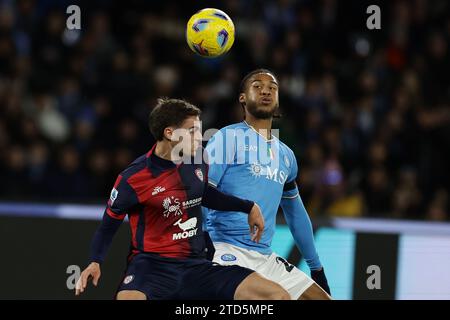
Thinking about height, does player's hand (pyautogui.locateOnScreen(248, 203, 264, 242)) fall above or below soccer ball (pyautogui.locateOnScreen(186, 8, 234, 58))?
below

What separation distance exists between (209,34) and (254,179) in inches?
48.4

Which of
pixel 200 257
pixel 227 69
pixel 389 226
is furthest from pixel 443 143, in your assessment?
pixel 200 257

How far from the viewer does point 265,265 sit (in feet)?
21.9

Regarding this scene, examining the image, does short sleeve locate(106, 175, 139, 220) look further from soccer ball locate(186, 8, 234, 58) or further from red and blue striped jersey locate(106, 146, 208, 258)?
soccer ball locate(186, 8, 234, 58)

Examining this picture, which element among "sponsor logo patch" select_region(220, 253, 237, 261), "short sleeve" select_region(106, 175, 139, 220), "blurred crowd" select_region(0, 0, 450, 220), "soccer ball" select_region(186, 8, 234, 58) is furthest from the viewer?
"blurred crowd" select_region(0, 0, 450, 220)

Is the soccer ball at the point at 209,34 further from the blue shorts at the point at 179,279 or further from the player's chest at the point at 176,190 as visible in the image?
the blue shorts at the point at 179,279

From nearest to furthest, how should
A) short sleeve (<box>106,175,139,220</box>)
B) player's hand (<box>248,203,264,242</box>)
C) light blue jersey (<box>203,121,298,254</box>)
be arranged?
short sleeve (<box>106,175,139,220</box>) → player's hand (<box>248,203,264,242</box>) → light blue jersey (<box>203,121,298,254</box>)

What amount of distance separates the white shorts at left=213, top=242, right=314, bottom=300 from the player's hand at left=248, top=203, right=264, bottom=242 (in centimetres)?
41

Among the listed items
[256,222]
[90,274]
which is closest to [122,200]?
[90,274]

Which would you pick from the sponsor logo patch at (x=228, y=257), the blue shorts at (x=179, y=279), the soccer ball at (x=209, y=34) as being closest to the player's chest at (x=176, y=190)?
the blue shorts at (x=179, y=279)

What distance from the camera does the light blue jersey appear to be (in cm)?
666

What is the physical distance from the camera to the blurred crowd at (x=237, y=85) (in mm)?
11023

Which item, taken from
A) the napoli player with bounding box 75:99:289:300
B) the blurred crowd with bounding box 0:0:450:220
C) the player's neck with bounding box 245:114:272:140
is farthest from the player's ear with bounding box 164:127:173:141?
the blurred crowd with bounding box 0:0:450:220
